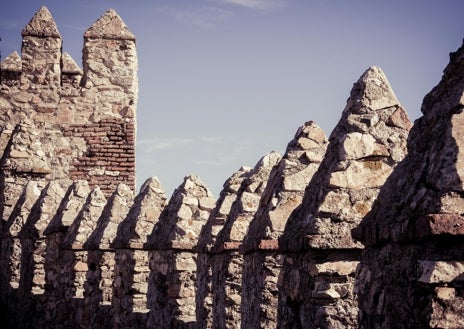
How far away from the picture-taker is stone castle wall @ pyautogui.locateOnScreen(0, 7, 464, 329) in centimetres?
379

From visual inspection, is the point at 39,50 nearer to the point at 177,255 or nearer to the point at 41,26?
the point at 41,26

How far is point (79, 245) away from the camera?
13008 millimetres

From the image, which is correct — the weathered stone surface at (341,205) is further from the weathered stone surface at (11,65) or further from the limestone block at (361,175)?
the weathered stone surface at (11,65)

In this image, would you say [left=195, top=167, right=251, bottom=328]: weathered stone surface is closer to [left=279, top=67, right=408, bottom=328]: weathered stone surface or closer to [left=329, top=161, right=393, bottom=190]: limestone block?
[left=279, top=67, right=408, bottom=328]: weathered stone surface

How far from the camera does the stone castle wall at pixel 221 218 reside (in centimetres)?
379

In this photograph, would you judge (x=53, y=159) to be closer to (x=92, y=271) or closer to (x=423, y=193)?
(x=92, y=271)

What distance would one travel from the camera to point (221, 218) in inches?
340

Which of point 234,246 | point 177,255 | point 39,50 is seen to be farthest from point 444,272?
point 39,50

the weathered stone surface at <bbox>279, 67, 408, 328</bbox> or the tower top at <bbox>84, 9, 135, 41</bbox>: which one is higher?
the tower top at <bbox>84, 9, 135, 41</bbox>

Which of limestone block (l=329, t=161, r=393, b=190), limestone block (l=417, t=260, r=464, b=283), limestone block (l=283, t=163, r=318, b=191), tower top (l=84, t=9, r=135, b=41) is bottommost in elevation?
limestone block (l=417, t=260, r=464, b=283)

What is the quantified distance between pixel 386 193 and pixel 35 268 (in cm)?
1198

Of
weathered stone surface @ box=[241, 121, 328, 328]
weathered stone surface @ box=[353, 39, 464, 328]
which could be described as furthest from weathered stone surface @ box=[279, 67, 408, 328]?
weathered stone surface @ box=[353, 39, 464, 328]

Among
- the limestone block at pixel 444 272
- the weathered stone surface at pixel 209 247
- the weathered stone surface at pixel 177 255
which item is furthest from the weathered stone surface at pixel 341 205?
the weathered stone surface at pixel 177 255

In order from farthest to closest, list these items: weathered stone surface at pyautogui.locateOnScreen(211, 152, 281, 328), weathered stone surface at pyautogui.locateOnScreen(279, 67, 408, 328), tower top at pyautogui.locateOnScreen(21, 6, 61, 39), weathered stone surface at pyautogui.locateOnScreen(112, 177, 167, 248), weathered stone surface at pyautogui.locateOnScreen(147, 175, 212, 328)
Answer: tower top at pyautogui.locateOnScreen(21, 6, 61, 39) → weathered stone surface at pyautogui.locateOnScreen(112, 177, 167, 248) → weathered stone surface at pyautogui.locateOnScreen(147, 175, 212, 328) → weathered stone surface at pyautogui.locateOnScreen(211, 152, 281, 328) → weathered stone surface at pyautogui.locateOnScreen(279, 67, 408, 328)
